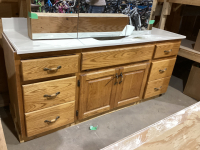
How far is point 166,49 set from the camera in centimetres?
181

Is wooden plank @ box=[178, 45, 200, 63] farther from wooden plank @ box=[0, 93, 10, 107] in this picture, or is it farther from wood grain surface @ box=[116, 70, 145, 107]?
wooden plank @ box=[0, 93, 10, 107]

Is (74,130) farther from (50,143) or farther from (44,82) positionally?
(44,82)

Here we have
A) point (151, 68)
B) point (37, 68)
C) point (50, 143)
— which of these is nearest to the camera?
point (37, 68)

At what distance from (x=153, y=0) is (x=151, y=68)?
656 millimetres

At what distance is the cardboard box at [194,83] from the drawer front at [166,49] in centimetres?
45

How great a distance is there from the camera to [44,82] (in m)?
1.23

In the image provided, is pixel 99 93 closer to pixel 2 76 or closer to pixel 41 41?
pixel 41 41

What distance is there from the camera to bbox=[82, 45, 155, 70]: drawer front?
4.47 feet

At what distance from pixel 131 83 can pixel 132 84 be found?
2 cm

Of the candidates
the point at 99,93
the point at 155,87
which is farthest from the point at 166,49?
the point at 99,93

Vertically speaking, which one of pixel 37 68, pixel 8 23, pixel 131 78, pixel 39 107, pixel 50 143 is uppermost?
pixel 8 23

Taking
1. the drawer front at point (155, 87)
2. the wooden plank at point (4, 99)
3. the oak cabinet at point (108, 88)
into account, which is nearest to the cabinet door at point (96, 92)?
the oak cabinet at point (108, 88)

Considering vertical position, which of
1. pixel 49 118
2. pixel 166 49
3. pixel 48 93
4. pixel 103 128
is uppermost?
pixel 166 49

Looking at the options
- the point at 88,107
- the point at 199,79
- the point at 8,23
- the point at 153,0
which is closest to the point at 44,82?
the point at 88,107
